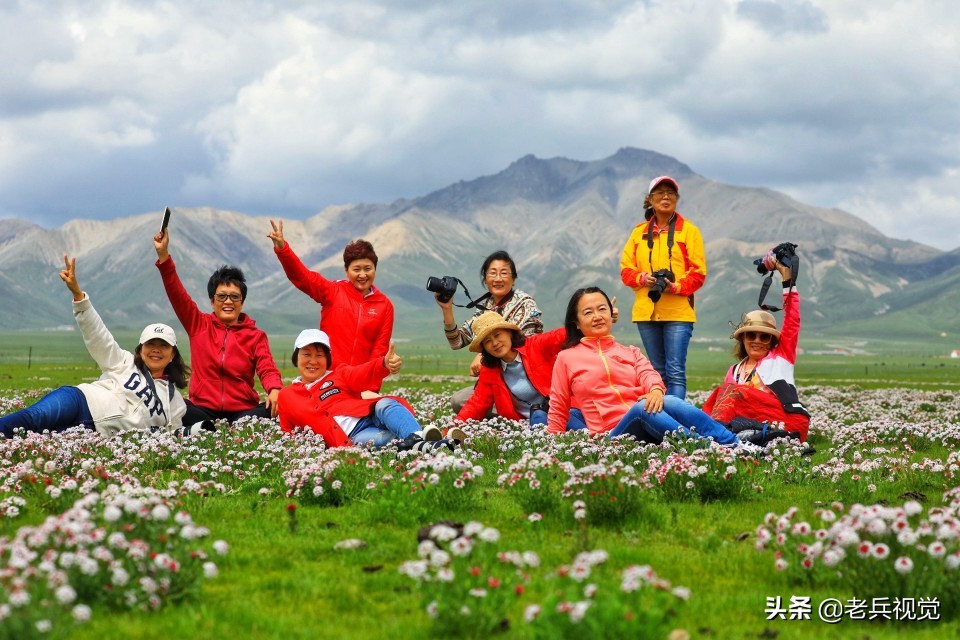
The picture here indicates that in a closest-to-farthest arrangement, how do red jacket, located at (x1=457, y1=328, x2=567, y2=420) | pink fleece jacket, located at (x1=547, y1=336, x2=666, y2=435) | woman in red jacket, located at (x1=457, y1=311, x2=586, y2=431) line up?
pink fleece jacket, located at (x1=547, y1=336, x2=666, y2=435) → woman in red jacket, located at (x1=457, y1=311, x2=586, y2=431) → red jacket, located at (x1=457, y1=328, x2=567, y2=420)

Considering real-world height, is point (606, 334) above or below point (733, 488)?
above

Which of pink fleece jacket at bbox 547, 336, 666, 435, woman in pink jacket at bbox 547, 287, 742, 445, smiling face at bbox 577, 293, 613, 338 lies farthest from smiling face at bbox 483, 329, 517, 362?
smiling face at bbox 577, 293, 613, 338

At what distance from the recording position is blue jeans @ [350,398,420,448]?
12602mm

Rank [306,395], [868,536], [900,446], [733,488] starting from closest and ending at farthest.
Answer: [868,536], [733,488], [306,395], [900,446]

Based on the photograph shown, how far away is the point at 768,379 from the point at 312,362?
772cm

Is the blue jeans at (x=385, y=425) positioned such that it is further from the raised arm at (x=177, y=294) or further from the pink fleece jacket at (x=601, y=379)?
the raised arm at (x=177, y=294)

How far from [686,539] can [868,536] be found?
224 centimetres

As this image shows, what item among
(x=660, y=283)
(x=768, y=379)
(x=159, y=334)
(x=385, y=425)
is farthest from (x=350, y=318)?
(x=768, y=379)

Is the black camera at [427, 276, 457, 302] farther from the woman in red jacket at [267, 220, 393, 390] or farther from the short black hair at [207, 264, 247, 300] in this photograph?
the short black hair at [207, 264, 247, 300]

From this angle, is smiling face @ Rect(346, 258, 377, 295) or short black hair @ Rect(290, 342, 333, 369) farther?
smiling face @ Rect(346, 258, 377, 295)

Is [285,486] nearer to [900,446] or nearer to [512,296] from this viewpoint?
[512,296]

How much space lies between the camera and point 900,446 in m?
14.9

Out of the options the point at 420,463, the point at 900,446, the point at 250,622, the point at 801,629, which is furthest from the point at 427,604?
the point at 900,446

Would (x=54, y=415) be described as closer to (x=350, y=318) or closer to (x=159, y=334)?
(x=159, y=334)
